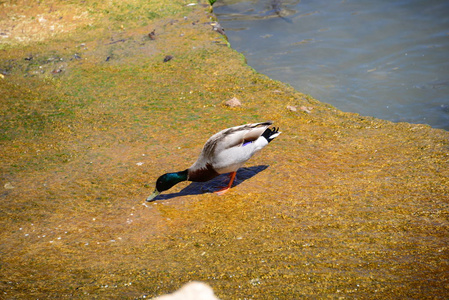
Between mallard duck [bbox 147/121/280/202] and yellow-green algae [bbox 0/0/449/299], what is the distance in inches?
10.1

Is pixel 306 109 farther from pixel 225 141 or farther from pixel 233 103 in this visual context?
pixel 225 141

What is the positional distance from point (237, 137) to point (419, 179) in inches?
A: 81.9

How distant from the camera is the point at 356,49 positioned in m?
10.3

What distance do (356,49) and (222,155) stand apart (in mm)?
7381

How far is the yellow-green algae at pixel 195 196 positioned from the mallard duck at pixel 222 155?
255 mm

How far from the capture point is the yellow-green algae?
315cm

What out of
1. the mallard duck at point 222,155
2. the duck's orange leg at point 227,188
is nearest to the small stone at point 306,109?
the mallard duck at point 222,155

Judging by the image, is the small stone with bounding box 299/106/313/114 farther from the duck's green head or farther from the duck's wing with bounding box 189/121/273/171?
the duck's green head

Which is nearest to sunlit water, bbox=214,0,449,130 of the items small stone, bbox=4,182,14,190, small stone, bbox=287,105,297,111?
small stone, bbox=287,105,297,111

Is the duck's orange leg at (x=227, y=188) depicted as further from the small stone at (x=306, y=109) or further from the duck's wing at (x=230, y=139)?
the small stone at (x=306, y=109)

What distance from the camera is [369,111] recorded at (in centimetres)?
793

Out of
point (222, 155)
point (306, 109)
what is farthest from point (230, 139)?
point (306, 109)

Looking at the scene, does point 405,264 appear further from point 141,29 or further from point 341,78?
point 141,29

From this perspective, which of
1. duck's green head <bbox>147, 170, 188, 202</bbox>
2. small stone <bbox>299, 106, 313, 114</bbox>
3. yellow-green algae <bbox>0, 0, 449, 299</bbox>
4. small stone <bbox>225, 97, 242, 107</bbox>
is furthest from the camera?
small stone <bbox>225, 97, 242, 107</bbox>
